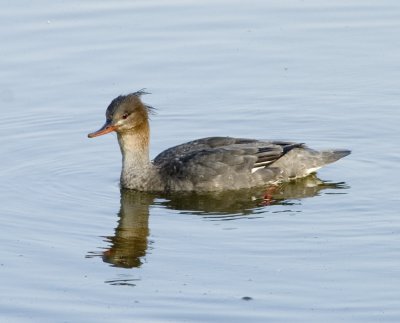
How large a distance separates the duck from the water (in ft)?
0.75

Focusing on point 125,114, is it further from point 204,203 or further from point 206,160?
point 204,203

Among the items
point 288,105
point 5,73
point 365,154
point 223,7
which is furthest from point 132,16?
point 365,154

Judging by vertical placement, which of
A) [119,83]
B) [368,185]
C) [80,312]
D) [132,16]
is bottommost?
[80,312]

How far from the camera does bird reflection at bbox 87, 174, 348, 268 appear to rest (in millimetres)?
13098

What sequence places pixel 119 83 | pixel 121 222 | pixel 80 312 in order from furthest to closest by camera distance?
pixel 119 83 → pixel 121 222 → pixel 80 312

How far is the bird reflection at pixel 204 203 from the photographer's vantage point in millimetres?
13098

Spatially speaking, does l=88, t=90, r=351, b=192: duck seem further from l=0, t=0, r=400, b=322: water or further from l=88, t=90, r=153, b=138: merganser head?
l=0, t=0, r=400, b=322: water

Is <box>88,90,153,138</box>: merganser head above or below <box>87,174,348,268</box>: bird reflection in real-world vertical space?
above

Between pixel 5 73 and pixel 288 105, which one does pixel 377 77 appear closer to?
pixel 288 105

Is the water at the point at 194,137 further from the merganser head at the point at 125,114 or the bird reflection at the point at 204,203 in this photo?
the merganser head at the point at 125,114

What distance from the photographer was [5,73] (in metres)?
18.0

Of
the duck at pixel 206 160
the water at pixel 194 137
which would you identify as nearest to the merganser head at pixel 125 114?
the duck at pixel 206 160

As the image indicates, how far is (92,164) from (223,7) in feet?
19.4

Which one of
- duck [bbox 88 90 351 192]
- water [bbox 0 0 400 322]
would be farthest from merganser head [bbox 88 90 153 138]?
water [bbox 0 0 400 322]
